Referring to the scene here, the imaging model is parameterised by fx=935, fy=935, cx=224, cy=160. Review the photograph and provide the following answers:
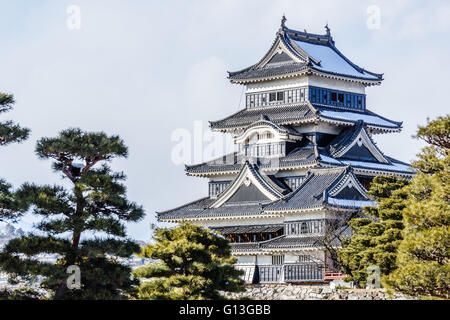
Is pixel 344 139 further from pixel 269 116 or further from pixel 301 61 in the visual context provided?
pixel 301 61

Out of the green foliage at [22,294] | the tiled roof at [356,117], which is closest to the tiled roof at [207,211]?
the tiled roof at [356,117]

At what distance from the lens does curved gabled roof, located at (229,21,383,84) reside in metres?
63.3

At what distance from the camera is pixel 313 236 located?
5541cm

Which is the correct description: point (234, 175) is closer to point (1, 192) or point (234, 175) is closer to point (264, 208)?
point (264, 208)

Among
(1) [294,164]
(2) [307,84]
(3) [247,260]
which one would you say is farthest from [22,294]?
(2) [307,84]

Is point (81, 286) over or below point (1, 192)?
below

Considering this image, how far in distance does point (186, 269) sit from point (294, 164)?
2558cm

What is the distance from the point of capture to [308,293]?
1959 inches

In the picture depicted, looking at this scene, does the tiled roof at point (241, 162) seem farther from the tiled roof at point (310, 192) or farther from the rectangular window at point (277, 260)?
the rectangular window at point (277, 260)

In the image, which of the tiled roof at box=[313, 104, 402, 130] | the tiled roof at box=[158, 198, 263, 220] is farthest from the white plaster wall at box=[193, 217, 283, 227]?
the tiled roof at box=[313, 104, 402, 130]
